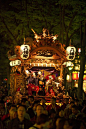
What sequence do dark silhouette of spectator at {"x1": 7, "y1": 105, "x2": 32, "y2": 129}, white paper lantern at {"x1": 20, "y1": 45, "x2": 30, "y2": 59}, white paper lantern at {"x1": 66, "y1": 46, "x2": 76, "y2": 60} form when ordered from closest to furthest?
1. dark silhouette of spectator at {"x1": 7, "y1": 105, "x2": 32, "y2": 129}
2. white paper lantern at {"x1": 20, "y1": 45, "x2": 30, "y2": 59}
3. white paper lantern at {"x1": 66, "y1": 46, "x2": 76, "y2": 60}

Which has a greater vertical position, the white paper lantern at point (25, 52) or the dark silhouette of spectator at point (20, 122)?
the white paper lantern at point (25, 52)

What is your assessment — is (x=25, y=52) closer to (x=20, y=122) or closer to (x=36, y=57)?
(x=36, y=57)

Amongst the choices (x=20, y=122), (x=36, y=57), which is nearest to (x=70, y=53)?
(x=36, y=57)

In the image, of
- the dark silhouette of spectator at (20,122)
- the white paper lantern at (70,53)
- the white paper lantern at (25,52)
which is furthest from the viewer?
the white paper lantern at (70,53)

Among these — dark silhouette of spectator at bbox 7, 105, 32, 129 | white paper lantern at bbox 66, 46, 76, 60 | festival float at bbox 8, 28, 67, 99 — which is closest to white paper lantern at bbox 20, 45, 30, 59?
festival float at bbox 8, 28, 67, 99

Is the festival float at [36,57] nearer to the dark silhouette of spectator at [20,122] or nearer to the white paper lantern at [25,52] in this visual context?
the white paper lantern at [25,52]

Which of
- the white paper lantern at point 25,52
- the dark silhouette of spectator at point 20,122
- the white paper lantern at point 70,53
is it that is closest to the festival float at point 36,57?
the white paper lantern at point 25,52

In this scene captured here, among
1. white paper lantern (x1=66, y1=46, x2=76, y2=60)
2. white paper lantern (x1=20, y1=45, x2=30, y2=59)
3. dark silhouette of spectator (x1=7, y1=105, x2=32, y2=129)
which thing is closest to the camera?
dark silhouette of spectator (x1=7, y1=105, x2=32, y2=129)

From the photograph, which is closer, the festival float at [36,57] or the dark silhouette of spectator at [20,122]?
the dark silhouette of spectator at [20,122]

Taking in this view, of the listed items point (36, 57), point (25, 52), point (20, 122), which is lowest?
point (20, 122)

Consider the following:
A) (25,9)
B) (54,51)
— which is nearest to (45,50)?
(54,51)

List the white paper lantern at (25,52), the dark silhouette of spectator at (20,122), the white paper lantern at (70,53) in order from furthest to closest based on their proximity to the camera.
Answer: the white paper lantern at (70,53), the white paper lantern at (25,52), the dark silhouette of spectator at (20,122)

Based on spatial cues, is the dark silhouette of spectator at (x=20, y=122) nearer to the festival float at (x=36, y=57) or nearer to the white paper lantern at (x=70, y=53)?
the festival float at (x=36, y=57)

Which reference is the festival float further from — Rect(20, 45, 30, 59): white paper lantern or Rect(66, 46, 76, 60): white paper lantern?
Rect(66, 46, 76, 60): white paper lantern
